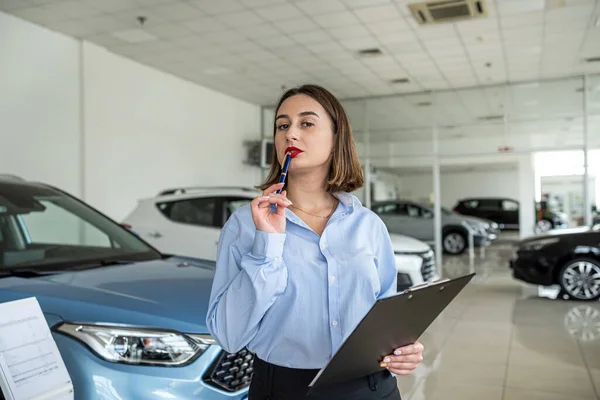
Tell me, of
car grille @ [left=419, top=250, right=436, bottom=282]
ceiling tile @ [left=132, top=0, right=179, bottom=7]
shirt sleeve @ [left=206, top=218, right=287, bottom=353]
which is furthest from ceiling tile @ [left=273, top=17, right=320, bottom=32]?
shirt sleeve @ [left=206, top=218, right=287, bottom=353]

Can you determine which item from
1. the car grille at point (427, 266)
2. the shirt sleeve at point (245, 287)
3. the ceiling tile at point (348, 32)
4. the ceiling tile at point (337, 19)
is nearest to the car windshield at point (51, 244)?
the shirt sleeve at point (245, 287)

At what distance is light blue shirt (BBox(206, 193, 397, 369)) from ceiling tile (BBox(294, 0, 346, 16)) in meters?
5.64

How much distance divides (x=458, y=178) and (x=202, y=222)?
8.39m

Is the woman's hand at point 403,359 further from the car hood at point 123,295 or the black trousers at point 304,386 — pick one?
the car hood at point 123,295

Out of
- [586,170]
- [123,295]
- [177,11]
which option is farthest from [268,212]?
[586,170]

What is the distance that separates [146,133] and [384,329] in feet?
28.3

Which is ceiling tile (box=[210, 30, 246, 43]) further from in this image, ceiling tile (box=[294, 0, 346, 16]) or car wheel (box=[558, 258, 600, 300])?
car wheel (box=[558, 258, 600, 300])

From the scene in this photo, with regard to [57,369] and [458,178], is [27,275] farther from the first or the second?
[458,178]

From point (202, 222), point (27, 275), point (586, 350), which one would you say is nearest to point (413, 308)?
point (27, 275)

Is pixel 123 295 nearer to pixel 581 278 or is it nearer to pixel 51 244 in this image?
pixel 51 244

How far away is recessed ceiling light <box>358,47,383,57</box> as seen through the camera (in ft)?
27.9

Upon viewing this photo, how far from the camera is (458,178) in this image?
12.9m

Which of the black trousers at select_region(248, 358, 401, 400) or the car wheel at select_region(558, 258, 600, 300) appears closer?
the black trousers at select_region(248, 358, 401, 400)

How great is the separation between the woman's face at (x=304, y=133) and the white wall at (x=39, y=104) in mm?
6415
